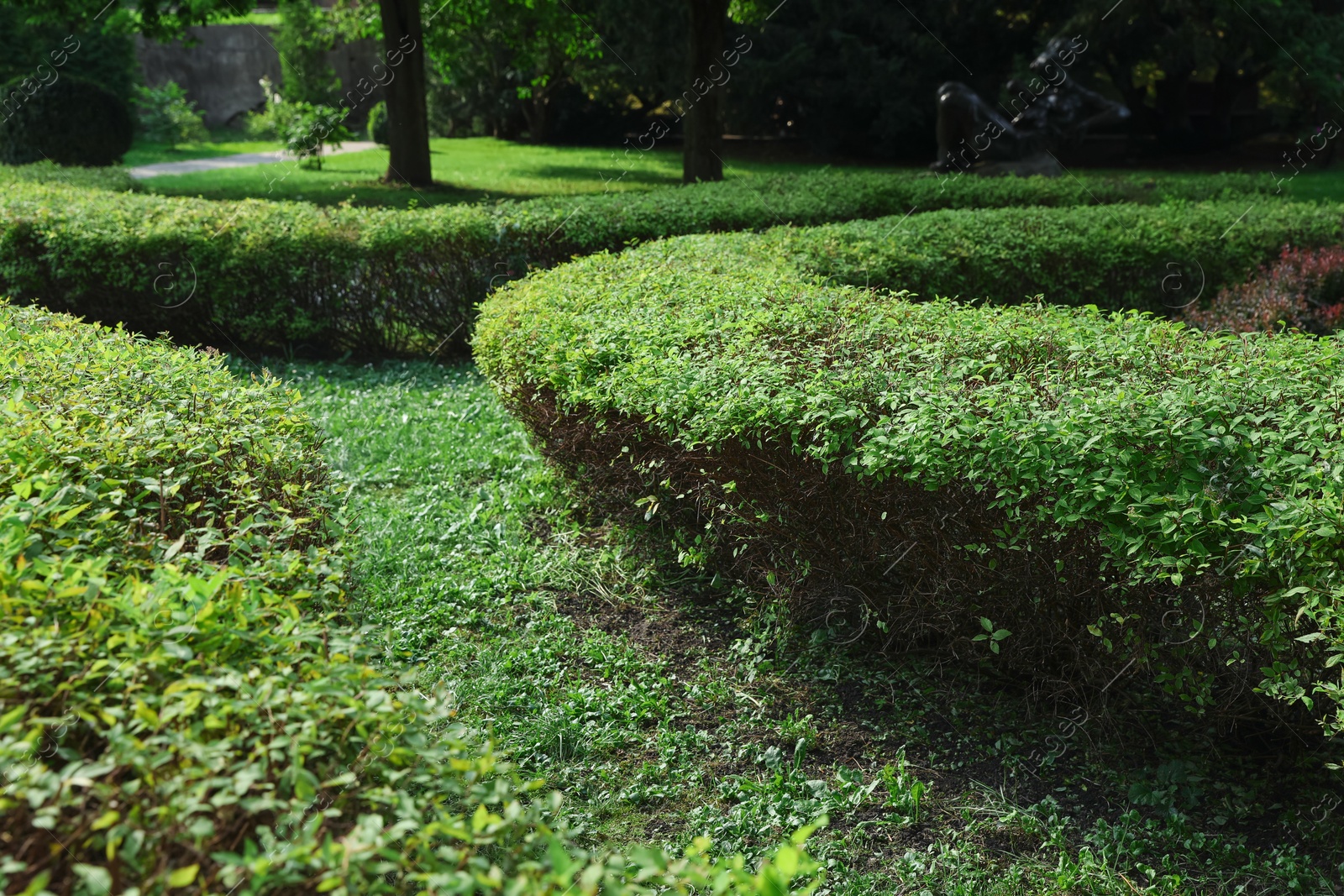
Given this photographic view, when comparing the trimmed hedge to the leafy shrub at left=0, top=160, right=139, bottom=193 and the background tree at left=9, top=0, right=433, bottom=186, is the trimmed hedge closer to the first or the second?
the leafy shrub at left=0, top=160, right=139, bottom=193

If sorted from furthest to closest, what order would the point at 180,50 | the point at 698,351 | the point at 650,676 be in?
the point at 180,50 < the point at 698,351 < the point at 650,676

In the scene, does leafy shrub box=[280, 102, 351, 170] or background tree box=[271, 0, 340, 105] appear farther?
background tree box=[271, 0, 340, 105]

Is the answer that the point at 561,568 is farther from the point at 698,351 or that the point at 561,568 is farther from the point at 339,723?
the point at 339,723

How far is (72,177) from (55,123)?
7.36 metres

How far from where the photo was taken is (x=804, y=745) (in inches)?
137

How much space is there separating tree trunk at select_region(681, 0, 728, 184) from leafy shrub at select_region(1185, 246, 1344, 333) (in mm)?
8372

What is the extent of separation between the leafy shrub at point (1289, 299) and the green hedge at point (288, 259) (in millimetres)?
4394

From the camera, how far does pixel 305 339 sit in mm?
8766

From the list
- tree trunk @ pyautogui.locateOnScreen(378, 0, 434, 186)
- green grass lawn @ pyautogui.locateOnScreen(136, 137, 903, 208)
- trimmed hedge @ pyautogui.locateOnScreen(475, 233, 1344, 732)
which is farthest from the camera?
green grass lawn @ pyautogui.locateOnScreen(136, 137, 903, 208)

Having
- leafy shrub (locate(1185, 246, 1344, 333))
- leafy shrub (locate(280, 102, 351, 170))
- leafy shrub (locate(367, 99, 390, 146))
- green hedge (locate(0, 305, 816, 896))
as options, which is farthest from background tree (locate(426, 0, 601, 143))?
green hedge (locate(0, 305, 816, 896))

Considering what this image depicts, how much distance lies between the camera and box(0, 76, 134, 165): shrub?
59.1ft

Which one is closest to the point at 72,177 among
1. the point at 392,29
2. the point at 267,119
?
the point at 392,29

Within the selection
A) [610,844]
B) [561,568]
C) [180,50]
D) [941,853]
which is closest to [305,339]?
[561,568]

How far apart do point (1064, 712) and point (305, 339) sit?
7112 mm
